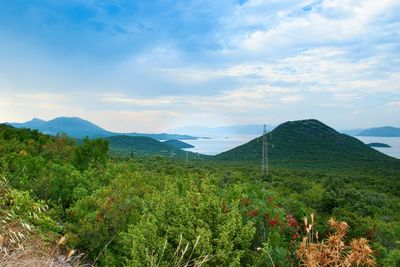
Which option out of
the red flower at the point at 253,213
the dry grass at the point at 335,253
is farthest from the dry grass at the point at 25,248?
the red flower at the point at 253,213

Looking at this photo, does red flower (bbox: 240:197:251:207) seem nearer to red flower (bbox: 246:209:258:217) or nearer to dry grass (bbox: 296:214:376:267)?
red flower (bbox: 246:209:258:217)

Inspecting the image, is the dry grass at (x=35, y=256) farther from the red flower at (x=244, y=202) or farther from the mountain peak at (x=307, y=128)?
the mountain peak at (x=307, y=128)

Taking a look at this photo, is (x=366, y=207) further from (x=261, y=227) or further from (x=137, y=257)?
(x=137, y=257)

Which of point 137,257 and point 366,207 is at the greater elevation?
point 137,257

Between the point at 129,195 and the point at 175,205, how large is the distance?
8.70 feet

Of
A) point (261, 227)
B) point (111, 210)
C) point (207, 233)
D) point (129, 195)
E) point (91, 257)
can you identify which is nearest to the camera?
point (207, 233)

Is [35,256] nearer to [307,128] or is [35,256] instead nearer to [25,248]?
[25,248]

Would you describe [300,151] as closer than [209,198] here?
No

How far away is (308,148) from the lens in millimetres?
121438

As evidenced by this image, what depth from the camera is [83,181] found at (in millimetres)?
11648

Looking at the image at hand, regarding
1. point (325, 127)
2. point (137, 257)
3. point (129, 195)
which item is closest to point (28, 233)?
point (137, 257)

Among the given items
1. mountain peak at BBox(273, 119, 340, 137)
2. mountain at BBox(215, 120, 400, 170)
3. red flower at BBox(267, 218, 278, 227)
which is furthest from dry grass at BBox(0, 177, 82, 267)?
mountain peak at BBox(273, 119, 340, 137)

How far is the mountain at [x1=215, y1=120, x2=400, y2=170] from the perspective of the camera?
10406 cm

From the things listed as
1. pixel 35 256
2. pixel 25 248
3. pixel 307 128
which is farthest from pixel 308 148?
pixel 35 256
